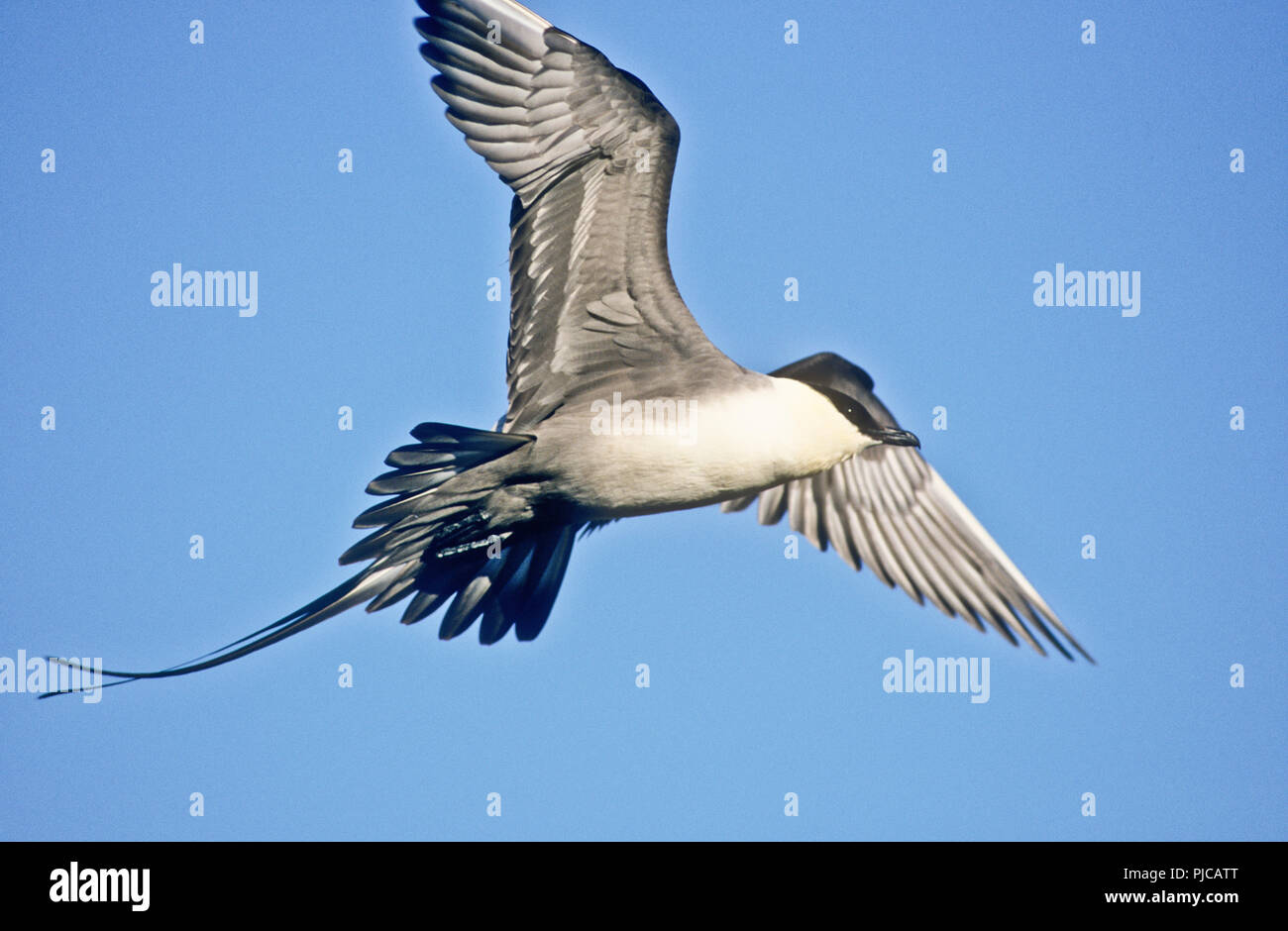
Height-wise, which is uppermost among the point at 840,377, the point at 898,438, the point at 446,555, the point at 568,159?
the point at 568,159

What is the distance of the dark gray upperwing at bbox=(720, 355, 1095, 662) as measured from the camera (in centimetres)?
825

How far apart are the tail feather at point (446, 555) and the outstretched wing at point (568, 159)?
832 mm

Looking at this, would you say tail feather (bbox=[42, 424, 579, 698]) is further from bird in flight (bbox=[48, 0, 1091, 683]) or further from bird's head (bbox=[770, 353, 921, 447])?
bird's head (bbox=[770, 353, 921, 447])

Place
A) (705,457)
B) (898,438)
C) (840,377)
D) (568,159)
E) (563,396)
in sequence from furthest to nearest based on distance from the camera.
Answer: (840,377)
(898,438)
(563,396)
(705,457)
(568,159)

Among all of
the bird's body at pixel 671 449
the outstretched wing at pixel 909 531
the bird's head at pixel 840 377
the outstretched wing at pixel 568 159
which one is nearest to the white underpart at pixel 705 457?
the bird's body at pixel 671 449

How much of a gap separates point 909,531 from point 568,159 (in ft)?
10.7

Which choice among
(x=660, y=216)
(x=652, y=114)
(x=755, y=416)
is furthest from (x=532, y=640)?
(x=652, y=114)

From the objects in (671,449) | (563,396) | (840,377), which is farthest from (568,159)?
(840,377)

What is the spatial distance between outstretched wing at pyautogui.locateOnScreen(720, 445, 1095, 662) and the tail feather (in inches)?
61.2

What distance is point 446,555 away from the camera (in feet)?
23.6

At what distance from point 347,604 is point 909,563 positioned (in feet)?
11.2

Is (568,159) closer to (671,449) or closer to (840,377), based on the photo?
(671,449)

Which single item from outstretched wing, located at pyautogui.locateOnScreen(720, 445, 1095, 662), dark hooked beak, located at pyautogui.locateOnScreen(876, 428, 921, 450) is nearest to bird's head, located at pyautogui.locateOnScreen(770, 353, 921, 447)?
dark hooked beak, located at pyautogui.locateOnScreen(876, 428, 921, 450)
